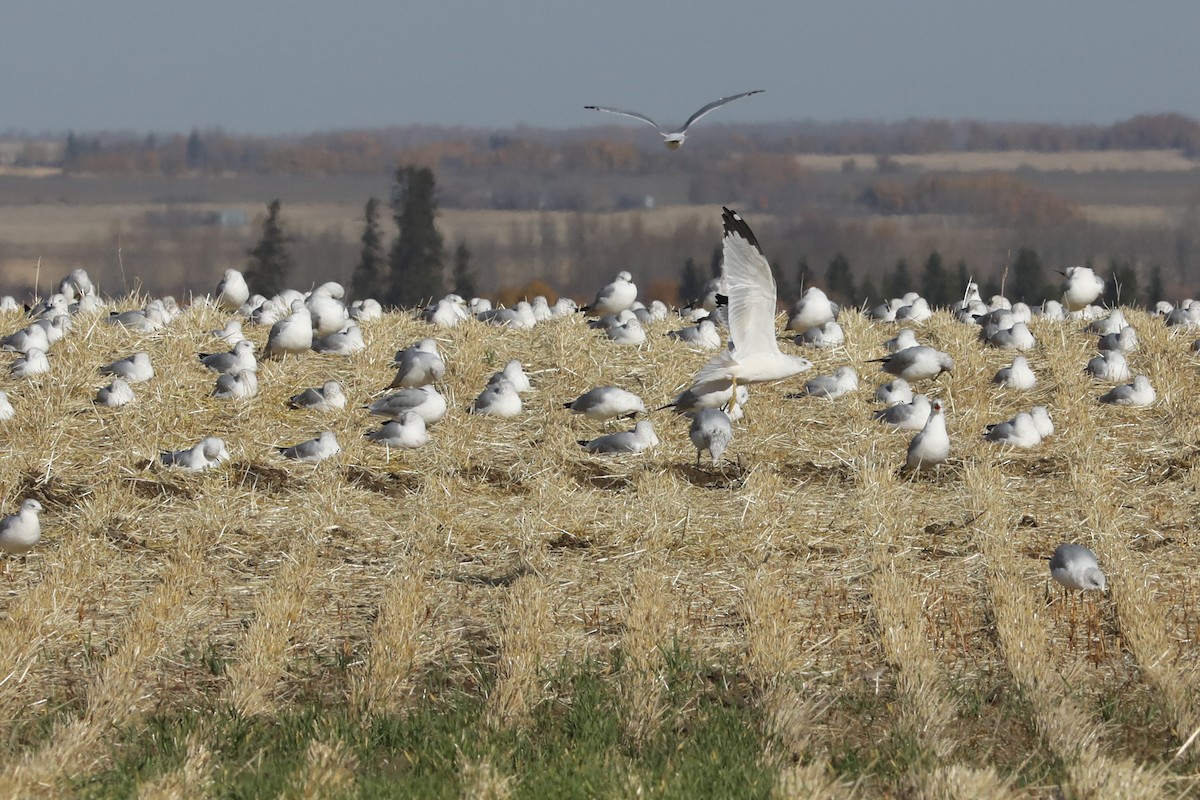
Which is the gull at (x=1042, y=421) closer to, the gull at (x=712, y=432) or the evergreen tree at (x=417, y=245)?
the gull at (x=712, y=432)

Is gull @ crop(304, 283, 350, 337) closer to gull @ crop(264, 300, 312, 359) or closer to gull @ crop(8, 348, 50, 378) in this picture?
gull @ crop(264, 300, 312, 359)

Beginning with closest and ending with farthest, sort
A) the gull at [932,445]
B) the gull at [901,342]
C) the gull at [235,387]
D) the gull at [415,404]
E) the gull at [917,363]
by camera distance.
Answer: the gull at [932,445] < the gull at [415,404] < the gull at [235,387] < the gull at [917,363] < the gull at [901,342]

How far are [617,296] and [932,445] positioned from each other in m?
6.58

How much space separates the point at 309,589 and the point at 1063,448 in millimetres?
5831

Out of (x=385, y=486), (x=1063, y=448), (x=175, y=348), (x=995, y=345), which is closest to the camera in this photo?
(x=385, y=486)

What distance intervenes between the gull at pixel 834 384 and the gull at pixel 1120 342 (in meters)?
2.84

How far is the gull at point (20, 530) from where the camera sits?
9.33m

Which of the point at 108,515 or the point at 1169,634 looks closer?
the point at 1169,634

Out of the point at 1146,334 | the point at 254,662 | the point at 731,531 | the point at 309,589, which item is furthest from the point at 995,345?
the point at 254,662

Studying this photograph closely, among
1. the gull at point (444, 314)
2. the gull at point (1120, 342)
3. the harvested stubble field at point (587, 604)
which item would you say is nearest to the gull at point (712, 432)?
the harvested stubble field at point (587, 604)

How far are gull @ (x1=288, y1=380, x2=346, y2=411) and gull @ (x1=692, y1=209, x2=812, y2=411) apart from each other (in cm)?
307

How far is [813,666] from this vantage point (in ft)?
25.0

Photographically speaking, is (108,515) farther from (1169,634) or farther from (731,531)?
(1169,634)

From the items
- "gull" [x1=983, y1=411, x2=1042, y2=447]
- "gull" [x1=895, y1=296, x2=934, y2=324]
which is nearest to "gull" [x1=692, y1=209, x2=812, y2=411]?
"gull" [x1=983, y1=411, x2=1042, y2=447]
